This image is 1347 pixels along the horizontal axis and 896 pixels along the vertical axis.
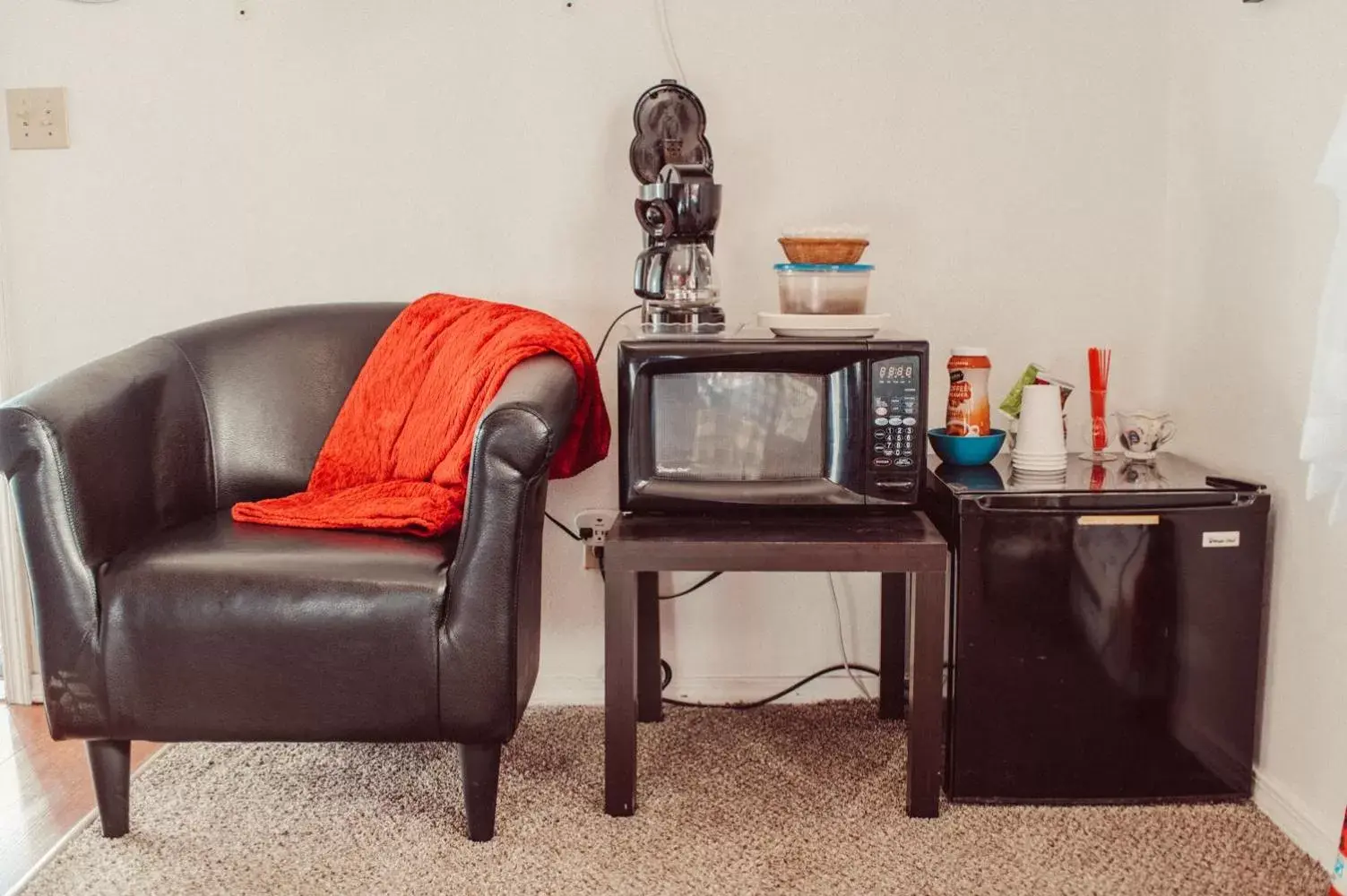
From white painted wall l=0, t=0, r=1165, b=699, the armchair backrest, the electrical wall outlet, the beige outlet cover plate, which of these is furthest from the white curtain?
the beige outlet cover plate

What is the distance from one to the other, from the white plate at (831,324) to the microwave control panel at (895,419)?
0.11 meters

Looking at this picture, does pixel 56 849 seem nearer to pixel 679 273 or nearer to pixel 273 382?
pixel 273 382

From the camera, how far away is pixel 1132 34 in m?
2.11

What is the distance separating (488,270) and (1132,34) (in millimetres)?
1246

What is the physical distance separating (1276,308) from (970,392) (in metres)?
0.46

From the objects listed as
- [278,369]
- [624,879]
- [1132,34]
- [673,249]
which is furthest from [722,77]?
[624,879]

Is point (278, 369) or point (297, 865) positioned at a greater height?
point (278, 369)

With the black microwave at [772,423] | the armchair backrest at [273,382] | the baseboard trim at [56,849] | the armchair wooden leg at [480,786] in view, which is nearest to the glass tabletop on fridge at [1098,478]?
the black microwave at [772,423]

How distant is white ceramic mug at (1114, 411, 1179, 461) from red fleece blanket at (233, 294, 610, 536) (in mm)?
885

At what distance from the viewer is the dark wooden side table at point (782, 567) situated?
1652mm

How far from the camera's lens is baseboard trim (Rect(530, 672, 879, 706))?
2279 mm

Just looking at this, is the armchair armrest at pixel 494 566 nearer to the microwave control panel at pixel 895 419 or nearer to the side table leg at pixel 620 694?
the side table leg at pixel 620 694

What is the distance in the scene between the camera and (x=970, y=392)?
1929 mm

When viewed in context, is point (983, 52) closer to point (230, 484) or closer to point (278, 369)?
point (278, 369)
